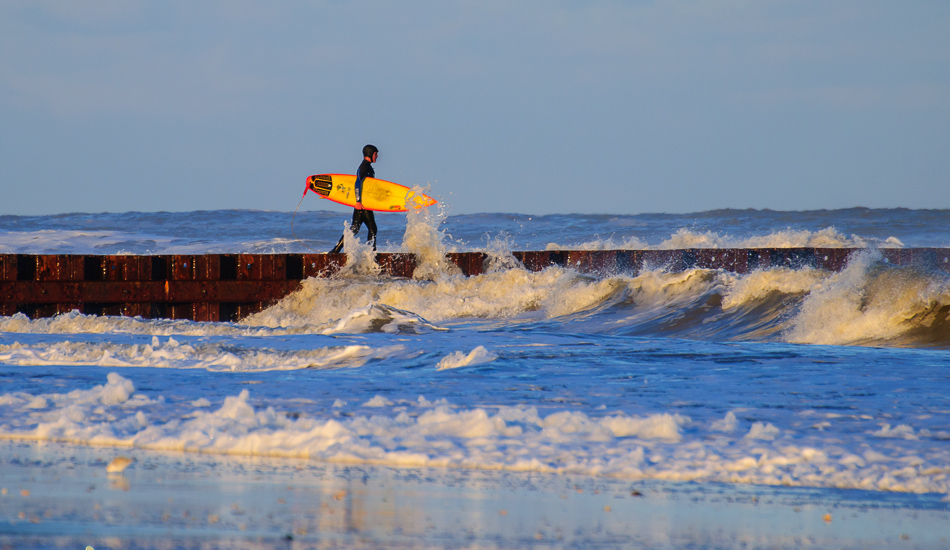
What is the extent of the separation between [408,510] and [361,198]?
30.3 ft

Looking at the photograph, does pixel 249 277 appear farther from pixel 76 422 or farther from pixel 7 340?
pixel 76 422

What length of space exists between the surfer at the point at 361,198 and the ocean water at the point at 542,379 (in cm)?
38

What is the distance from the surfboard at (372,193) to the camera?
1219 centimetres

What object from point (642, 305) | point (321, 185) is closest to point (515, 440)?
point (642, 305)

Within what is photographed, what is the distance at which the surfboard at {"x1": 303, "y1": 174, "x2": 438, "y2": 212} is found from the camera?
480 inches

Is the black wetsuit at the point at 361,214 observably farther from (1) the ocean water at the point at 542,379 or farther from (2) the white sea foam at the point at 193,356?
(2) the white sea foam at the point at 193,356

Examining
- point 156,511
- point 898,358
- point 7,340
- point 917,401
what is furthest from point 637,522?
point 7,340

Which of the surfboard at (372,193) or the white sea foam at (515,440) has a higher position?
the surfboard at (372,193)

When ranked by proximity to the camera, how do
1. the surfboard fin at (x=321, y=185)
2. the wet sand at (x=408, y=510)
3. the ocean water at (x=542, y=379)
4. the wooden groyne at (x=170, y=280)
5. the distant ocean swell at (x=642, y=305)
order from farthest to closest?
the surfboard fin at (x=321, y=185), the wooden groyne at (x=170, y=280), the distant ocean swell at (x=642, y=305), the ocean water at (x=542, y=379), the wet sand at (x=408, y=510)

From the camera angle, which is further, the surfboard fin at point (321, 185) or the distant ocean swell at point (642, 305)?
the surfboard fin at point (321, 185)

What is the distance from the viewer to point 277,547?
2.25 m

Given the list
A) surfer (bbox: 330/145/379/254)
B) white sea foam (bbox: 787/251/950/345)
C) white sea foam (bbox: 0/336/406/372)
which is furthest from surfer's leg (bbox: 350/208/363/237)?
white sea foam (bbox: 787/251/950/345)

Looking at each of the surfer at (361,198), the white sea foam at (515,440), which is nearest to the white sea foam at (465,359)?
the white sea foam at (515,440)

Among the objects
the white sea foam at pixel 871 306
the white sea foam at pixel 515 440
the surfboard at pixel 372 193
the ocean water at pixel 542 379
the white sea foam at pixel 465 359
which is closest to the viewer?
the white sea foam at pixel 515 440
